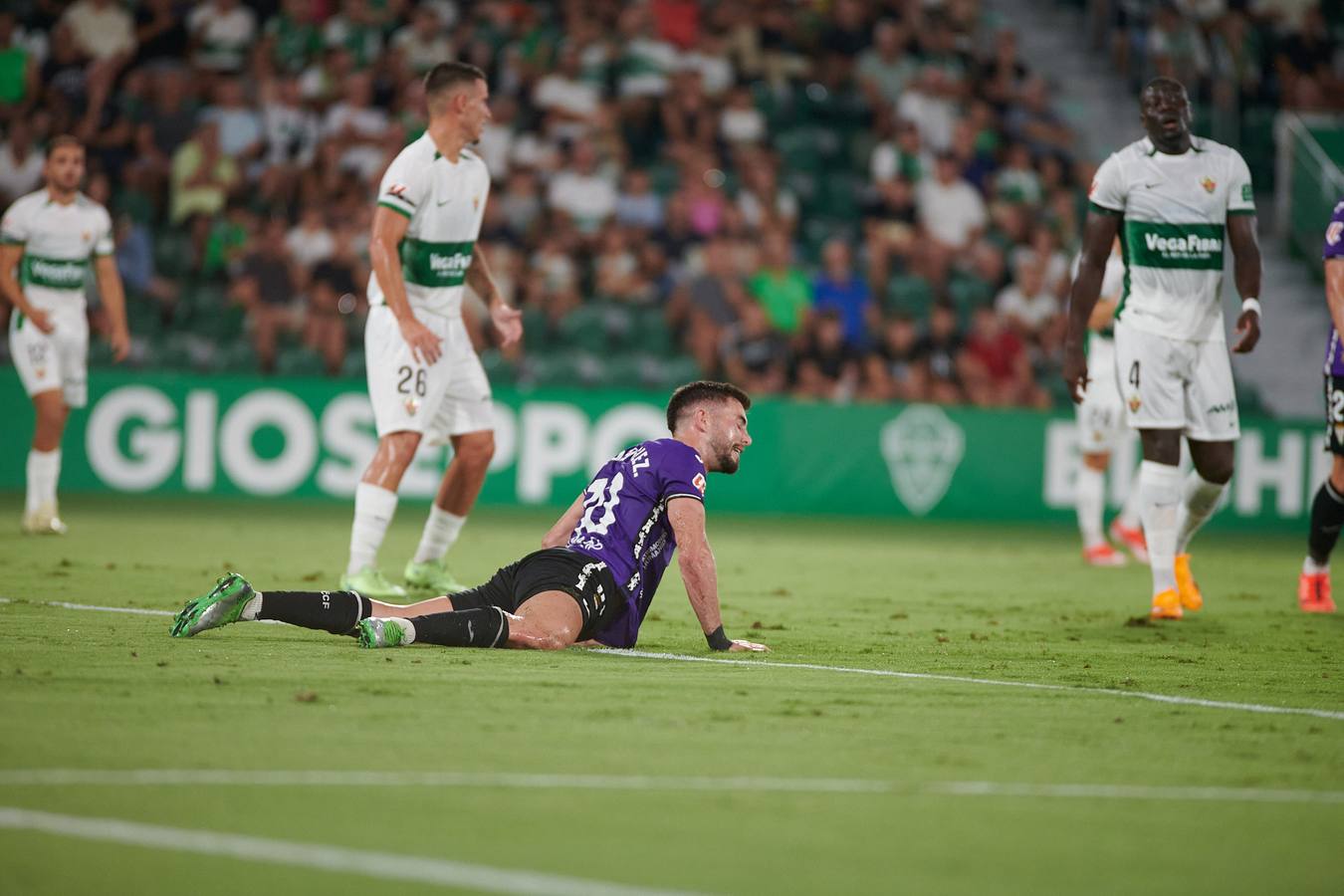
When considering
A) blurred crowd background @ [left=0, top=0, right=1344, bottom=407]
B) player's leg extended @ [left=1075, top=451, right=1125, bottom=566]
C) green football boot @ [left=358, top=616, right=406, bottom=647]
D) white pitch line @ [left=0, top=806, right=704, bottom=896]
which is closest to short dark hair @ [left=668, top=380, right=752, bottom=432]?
green football boot @ [left=358, top=616, right=406, bottom=647]

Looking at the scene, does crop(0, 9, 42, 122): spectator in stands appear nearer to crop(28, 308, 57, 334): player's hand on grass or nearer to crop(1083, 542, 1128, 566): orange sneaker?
crop(28, 308, 57, 334): player's hand on grass

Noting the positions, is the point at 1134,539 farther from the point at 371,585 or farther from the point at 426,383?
the point at 371,585

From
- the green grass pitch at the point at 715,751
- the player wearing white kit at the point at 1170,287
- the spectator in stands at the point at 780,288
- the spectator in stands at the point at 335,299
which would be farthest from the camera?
the spectator in stands at the point at 780,288

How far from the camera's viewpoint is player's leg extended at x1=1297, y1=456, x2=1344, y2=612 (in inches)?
384

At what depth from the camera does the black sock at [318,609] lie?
21.4ft

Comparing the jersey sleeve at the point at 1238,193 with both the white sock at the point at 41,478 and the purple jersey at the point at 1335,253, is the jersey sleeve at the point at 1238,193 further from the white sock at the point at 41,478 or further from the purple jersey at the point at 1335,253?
the white sock at the point at 41,478

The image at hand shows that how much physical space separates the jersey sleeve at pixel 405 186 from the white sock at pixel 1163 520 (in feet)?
13.2

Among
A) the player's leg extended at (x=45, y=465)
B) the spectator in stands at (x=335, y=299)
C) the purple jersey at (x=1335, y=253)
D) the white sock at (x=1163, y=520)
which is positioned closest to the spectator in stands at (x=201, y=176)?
the spectator in stands at (x=335, y=299)

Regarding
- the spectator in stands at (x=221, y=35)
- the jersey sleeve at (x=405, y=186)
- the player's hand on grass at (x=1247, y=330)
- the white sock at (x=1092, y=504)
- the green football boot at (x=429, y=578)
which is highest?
the spectator in stands at (x=221, y=35)

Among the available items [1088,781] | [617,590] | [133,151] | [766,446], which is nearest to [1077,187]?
[766,446]

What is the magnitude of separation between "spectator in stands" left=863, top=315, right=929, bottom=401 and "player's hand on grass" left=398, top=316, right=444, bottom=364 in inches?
353

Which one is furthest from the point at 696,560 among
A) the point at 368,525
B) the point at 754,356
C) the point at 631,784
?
the point at 754,356

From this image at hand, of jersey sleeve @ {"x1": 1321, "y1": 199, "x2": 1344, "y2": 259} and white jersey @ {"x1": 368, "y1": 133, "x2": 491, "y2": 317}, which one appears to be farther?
jersey sleeve @ {"x1": 1321, "y1": 199, "x2": 1344, "y2": 259}

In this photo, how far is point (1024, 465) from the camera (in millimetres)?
17172
